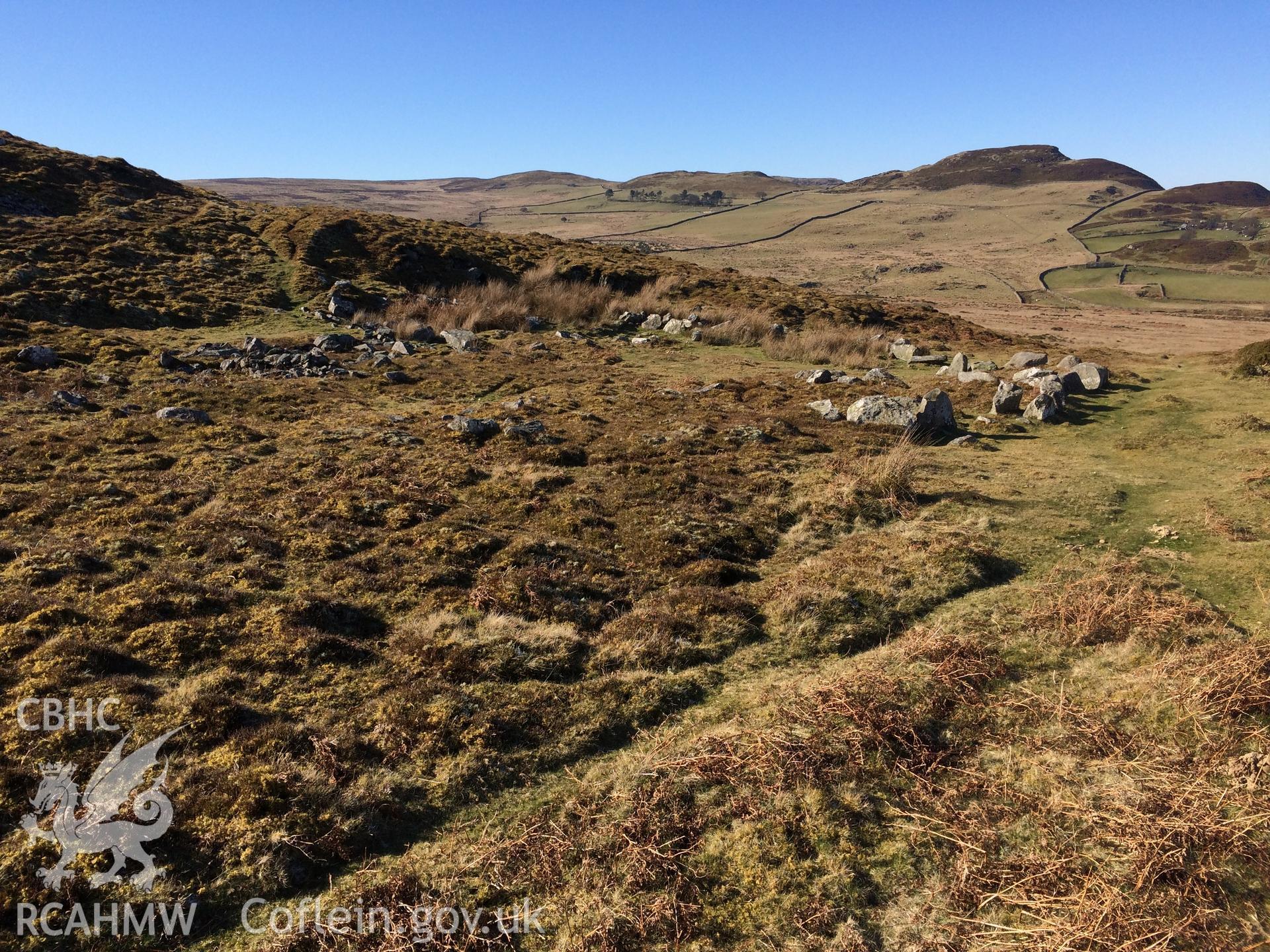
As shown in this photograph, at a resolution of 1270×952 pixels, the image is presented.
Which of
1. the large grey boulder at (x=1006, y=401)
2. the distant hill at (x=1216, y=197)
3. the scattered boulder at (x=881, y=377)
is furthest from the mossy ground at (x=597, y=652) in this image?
the distant hill at (x=1216, y=197)

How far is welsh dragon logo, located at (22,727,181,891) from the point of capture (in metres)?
5.34

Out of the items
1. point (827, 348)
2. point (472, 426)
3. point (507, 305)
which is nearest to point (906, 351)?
point (827, 348)

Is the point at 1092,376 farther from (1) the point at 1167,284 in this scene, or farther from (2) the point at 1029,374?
(1) the point at 1167,284

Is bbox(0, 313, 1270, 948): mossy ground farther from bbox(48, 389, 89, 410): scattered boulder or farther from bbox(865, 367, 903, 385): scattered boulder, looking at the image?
bbox(865, 367, 903, 385): scattered boulder

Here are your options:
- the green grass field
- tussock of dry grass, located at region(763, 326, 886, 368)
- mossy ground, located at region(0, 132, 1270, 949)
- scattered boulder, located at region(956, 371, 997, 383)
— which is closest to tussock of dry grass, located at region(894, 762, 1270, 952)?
mossy ground, located at region(0, 132, 1270, 949)

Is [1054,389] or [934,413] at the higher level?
[1054,389]

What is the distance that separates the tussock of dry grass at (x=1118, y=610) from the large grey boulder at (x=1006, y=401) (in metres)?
13.1

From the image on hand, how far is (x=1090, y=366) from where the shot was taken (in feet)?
83.5

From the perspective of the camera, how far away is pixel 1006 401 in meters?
22.1

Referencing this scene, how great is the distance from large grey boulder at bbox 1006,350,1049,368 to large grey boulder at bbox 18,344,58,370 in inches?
1588

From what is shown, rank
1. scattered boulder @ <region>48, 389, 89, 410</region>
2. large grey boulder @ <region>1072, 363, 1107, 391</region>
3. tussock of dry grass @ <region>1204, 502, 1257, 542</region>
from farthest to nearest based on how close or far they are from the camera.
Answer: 1. large grey boulder @ <region>1072, 363, 1107, 391</region>
2. scattered boulder @ <region>48, 389, 89, 410</region>
3. tussock of dry grass @ <region>1204, 502, 1257, 542</region>

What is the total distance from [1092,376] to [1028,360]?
5386 mm

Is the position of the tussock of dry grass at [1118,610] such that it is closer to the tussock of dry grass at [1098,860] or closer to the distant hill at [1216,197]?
the tussock of dry grass at [1098,860]

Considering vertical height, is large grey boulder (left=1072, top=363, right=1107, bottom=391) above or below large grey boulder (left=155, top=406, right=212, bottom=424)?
above
